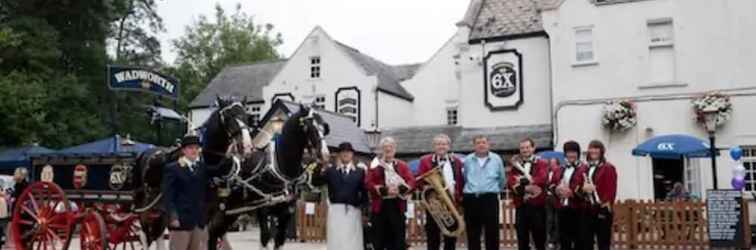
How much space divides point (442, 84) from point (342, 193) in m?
25.4

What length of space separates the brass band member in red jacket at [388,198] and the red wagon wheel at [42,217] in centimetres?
497

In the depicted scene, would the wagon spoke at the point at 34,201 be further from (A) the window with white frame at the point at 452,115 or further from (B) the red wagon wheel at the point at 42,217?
(A) the window with white frame at the point at 452,115

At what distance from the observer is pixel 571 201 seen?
9648mm

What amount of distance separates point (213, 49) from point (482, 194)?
51595 millimetres

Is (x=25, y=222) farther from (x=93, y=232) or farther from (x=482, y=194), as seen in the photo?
(x=482, y=194)

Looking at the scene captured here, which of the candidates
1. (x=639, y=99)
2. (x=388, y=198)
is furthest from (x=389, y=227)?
(x=639, y=99)

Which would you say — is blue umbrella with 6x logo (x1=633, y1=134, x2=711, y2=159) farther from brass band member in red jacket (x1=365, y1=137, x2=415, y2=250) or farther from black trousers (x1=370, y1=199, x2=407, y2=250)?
black trousers (x1=370, y1=199, x2=407, y2=250)

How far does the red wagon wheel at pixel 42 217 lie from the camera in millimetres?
11508

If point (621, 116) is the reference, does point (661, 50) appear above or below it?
above

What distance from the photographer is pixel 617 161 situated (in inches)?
870

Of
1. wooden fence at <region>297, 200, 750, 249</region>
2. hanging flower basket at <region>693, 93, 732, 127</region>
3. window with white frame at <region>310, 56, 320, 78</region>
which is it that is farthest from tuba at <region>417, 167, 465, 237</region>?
window with white frame at <region>310, 56, 320, 78</region>

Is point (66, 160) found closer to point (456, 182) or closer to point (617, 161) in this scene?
point (456, 182)

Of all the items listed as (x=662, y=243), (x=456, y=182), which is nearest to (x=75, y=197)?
(x=456, y=182)

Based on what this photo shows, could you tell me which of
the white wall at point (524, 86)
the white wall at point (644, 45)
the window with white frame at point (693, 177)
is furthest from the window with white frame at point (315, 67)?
the window with white frame at point (693, 177)
